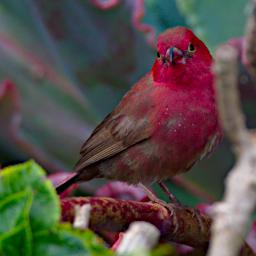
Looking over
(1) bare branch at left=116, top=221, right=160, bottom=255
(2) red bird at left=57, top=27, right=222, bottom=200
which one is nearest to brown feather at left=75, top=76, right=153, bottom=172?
(2) red bird at left=57, top=27, right=222, bottom=200

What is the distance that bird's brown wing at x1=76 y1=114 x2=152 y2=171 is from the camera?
97.7 inches

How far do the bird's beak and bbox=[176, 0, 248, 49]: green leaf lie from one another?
1.03 ft

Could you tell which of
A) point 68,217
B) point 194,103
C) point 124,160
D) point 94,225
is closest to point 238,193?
point 68,217

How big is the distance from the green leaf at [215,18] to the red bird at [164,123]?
0.84 feet

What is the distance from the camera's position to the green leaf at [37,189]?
2.71ft

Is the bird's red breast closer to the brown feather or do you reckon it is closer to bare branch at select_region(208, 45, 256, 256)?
the brown feather

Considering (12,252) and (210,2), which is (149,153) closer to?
(210,2)

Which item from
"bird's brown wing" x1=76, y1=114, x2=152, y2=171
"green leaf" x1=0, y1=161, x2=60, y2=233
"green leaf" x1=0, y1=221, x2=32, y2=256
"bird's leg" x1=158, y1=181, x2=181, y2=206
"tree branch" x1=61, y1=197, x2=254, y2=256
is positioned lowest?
"green leaf" x1=0, y1=221, x2=32, y2=256

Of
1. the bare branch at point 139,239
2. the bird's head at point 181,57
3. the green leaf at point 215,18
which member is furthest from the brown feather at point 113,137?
the bare branch at point 139,239

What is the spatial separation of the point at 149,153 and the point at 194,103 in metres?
0.22

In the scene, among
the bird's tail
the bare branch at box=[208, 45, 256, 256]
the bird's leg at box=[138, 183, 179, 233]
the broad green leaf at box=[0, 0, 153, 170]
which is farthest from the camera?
the broad green leaf at box=[0, 0, 153, 170]

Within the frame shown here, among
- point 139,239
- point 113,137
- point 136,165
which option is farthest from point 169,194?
point 139,239

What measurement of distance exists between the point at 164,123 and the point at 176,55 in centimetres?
22

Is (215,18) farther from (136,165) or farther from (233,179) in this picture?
(233,179)
